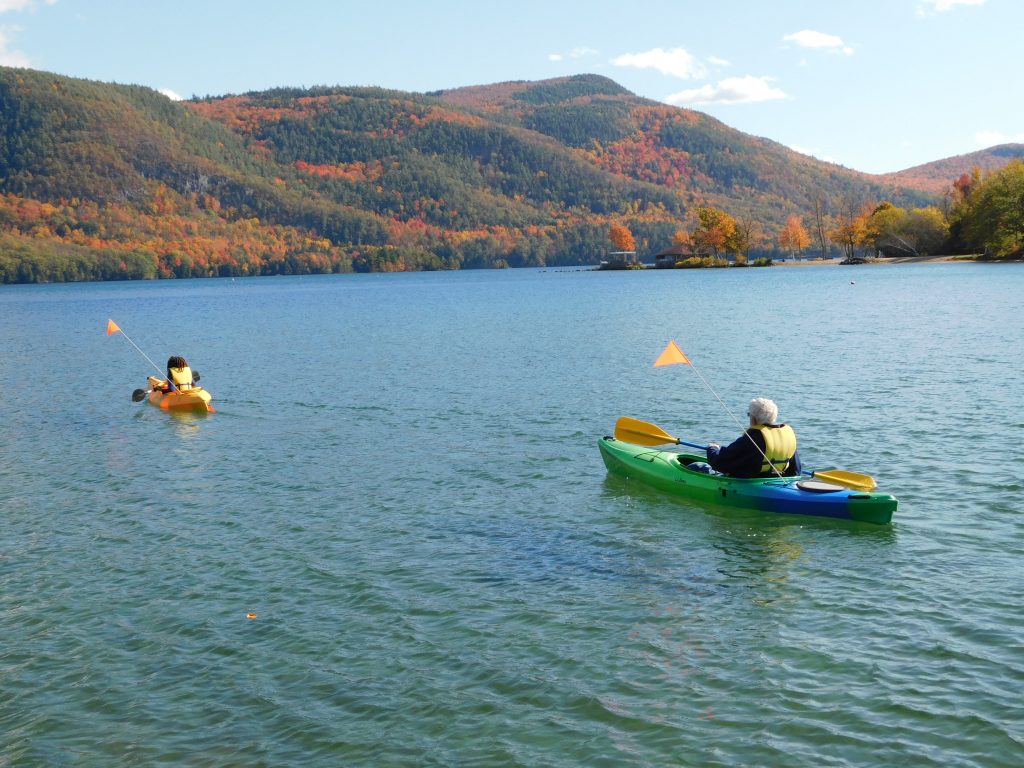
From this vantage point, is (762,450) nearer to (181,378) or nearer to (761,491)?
(761,491)

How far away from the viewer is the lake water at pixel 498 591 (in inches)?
388

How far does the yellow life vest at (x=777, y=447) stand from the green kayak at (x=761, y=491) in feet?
0.75

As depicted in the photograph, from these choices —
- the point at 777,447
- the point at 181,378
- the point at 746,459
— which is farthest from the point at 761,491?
the point at 181,378

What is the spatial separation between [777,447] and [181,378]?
23216 mm

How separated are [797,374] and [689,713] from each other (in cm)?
2779

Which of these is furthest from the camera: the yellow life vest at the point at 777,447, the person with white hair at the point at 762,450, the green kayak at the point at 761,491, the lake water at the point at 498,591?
the yellow life vest at the point at 777,447

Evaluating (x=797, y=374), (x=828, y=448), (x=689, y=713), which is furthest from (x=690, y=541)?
(x=797, y=374)

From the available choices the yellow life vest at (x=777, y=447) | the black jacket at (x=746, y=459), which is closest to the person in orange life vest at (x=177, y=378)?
the black jacket at (x=746, y=459)

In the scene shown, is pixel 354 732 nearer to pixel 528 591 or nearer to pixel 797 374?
pixel 528 591

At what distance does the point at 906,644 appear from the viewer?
1138cm

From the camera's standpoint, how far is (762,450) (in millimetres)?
17047

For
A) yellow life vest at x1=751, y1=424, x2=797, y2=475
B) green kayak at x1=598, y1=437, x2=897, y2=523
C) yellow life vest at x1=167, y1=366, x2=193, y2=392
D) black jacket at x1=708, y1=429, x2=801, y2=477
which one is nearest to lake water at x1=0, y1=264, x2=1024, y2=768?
green kayak at x1=598, y1=437, x2=897, y2=523

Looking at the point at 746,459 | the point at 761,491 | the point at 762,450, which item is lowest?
the point at 761,491

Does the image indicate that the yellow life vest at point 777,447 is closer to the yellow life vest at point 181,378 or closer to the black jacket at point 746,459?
the black jacket at point 746,459
